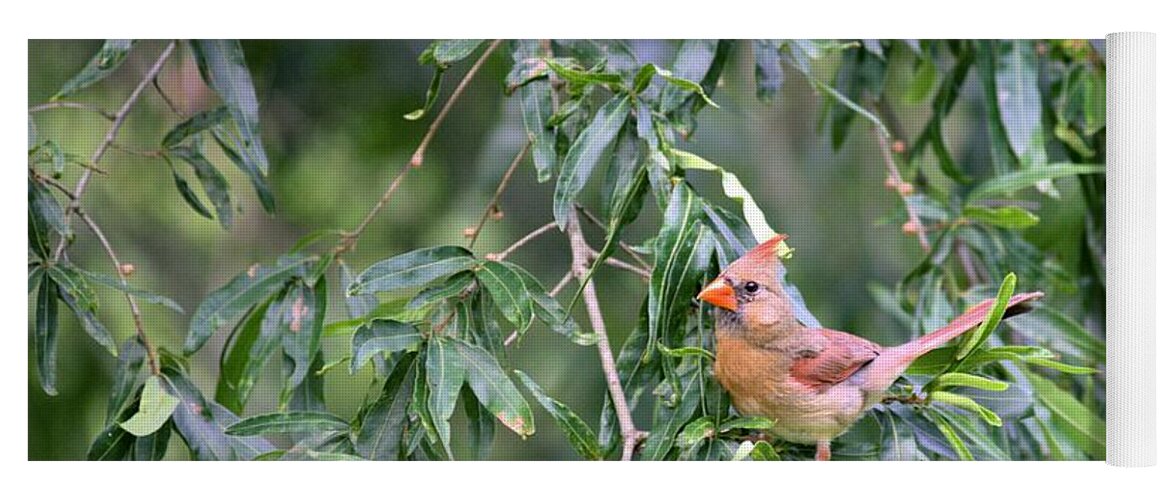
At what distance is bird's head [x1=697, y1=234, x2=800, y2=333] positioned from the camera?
1234 mm

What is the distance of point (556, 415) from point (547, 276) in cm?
22

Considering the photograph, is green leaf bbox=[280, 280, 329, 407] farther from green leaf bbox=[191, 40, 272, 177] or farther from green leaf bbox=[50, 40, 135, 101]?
green leaf bbox=[50, 40, 135, 101]

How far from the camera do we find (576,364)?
1.54 metres

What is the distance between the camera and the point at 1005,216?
1.50 m

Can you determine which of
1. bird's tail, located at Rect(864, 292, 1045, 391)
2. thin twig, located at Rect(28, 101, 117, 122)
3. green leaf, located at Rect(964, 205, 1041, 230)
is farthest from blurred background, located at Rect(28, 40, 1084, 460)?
bird's tail, located at Rect(864, 292, 1045, 391)

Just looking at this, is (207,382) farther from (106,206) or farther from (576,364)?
(576,364)

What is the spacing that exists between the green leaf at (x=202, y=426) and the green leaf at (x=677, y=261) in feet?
→ 1.60

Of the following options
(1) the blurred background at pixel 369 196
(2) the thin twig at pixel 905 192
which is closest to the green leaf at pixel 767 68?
(1) the blurred background at pixel 369 196

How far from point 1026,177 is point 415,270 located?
2.63ft

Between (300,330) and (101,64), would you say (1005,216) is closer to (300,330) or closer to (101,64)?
(300,330)

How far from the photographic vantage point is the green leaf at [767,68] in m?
1.47

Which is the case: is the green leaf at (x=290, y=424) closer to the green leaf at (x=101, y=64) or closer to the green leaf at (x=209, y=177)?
the green leaf at (x=209, y=177)
